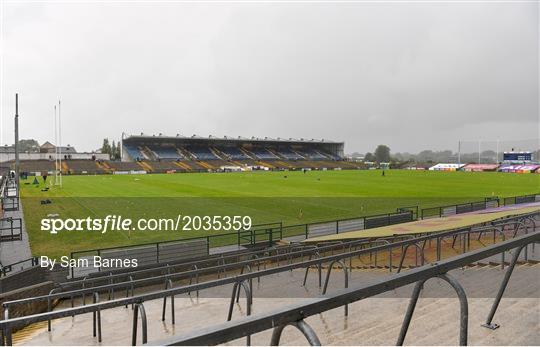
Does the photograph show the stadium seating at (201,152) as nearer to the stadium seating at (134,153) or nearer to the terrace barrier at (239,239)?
the stadium seating at (134,153)

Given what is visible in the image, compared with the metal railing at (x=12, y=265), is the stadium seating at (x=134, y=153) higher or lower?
higher

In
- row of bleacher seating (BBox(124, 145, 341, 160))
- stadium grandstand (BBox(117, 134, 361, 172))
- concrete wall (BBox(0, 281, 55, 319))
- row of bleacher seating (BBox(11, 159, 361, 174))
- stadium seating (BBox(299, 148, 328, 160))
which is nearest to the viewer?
concrete wall (BBox(0, 281, 55, 319))

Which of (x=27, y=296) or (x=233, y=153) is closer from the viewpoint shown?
(x=27, y=296)

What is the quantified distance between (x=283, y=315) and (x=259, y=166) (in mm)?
100392

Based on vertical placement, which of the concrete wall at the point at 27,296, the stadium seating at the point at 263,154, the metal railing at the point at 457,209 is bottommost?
the concrete wall at the point at 27,296

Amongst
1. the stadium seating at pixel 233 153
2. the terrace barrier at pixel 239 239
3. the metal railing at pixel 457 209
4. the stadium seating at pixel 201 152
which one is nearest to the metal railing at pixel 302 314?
the terrace barrier at pixel 239 239

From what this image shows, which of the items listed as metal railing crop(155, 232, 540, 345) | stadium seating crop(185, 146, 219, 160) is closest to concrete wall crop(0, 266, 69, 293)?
metal railing crop(155, 232, 540, 345)

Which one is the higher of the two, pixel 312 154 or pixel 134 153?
pixel 312 154

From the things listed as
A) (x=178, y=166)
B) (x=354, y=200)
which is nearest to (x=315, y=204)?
(x=354, y=200)

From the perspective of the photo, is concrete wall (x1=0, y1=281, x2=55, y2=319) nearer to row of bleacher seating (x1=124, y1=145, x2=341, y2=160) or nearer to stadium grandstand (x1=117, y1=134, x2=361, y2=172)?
stadium grandstand (x1=117, y1=134, x2=361, y2=172)

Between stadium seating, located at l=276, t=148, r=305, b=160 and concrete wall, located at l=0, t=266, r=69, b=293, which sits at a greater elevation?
stadium seating, located at l=276, t=148, r=305, b=160

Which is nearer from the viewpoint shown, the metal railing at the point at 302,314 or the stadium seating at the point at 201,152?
the metal railing at the point at 302,314

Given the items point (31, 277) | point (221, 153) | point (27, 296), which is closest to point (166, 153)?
point (221, 153)

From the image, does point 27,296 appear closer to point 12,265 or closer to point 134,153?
point 12,265
